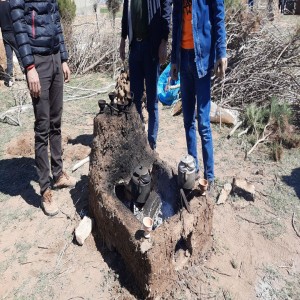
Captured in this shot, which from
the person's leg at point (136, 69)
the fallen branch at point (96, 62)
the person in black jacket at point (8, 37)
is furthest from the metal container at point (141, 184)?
the fallen branch at point (96, 62)

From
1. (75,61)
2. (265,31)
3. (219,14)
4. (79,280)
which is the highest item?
(219,14)

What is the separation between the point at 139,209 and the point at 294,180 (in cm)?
187

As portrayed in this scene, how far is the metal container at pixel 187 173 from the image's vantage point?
2.44m

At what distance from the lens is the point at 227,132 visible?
4.64m

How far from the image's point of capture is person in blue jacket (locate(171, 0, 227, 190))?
8.83 ft

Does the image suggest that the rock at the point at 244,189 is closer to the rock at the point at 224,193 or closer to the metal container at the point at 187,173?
the rock at the point at 224,193

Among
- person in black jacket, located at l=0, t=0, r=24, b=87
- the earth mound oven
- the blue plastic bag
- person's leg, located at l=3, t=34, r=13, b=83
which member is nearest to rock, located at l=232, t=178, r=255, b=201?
the earth mound oven

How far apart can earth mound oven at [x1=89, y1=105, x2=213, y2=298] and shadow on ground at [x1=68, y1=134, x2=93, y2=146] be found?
66.7 inches

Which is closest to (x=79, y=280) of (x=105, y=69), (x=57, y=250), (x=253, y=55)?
(x=57, y=250)

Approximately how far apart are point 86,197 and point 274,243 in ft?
5.93

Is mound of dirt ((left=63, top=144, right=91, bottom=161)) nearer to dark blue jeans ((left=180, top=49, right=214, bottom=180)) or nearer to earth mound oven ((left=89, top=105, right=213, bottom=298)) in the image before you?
earth mound oven ((left=89, top=105, right=213, bottom=298))

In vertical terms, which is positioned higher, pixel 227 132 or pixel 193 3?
pixel 193 3

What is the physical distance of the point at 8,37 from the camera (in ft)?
21.1

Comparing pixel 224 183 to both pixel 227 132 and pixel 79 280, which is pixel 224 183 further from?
pixel 79 280
